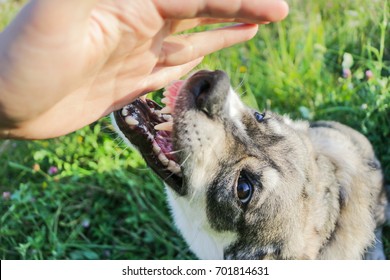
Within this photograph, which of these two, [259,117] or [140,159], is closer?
[259,117]

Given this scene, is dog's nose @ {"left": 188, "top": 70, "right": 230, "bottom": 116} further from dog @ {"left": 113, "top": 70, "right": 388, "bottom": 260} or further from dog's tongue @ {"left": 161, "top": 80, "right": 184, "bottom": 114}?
dog's tongue @ {"left": 161, "top": 80, "right": 184, "bottom": 114}

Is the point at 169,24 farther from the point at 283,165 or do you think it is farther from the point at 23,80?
the point at 283,165

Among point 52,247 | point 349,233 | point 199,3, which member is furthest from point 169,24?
point 52,247

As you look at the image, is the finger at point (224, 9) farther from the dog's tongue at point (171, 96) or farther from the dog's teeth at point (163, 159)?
the dog's teeth at point (163, 159)

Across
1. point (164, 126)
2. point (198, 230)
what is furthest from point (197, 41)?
point (198, 230)

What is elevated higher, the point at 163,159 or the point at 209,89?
the point at 209,89

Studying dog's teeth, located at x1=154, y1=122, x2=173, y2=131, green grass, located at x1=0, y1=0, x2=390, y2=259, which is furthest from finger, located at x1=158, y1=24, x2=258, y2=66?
green grass, located at x1=0, y1=0, x2=390, y2=259

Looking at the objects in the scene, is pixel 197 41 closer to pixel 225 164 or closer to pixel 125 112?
pixel 125 112
